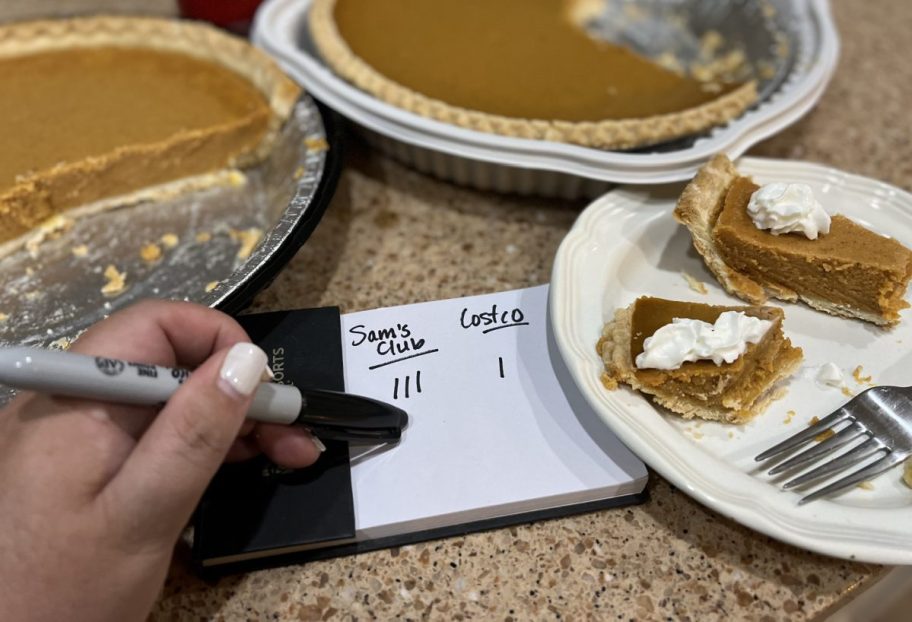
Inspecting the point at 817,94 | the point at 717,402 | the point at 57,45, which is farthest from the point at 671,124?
the point at 57,45

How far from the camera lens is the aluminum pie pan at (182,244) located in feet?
4.53

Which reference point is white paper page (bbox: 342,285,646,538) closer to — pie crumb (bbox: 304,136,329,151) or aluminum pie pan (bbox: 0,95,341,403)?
aluminum pie pan (bbox: 0,95,341,403)

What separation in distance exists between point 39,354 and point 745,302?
3.94ft

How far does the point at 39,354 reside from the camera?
2.53ft

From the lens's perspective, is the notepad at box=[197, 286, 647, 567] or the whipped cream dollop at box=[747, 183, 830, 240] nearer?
the notepad at box=[197, 286, 647, 567]

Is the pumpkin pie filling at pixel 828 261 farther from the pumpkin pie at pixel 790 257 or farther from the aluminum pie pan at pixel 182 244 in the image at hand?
the aluminum pie pan at pixel 182 244

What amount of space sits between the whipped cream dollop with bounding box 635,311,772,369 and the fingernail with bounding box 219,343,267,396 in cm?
60

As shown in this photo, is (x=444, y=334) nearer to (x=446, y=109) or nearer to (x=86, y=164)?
(x=446, y=109)

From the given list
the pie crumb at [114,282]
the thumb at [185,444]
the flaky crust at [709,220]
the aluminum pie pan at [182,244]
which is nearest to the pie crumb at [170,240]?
the aluminum pie pan at [182,244]

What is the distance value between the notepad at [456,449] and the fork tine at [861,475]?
9.7 inches

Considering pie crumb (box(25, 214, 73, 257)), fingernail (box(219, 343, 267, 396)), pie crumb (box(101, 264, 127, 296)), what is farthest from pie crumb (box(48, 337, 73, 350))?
fingernail (box(219, 343, 267, 396))

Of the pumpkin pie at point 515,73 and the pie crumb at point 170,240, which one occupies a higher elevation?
the pumpkin pie at point 515,73

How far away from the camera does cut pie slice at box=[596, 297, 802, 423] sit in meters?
1.08

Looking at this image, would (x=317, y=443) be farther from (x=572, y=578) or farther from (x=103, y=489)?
(x=572, y=578)
